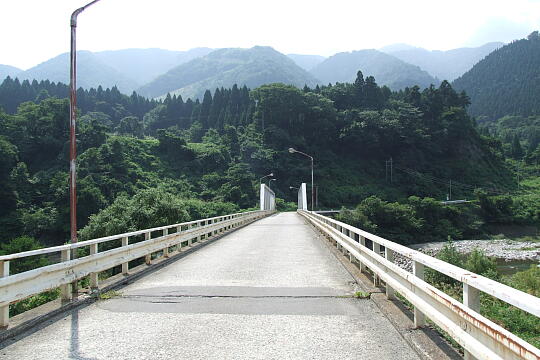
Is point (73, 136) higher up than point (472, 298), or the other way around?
point (73, 136)

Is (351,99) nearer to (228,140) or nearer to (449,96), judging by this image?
(449,96)

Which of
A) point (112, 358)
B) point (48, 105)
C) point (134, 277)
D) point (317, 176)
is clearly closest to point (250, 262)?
point (134, 277)

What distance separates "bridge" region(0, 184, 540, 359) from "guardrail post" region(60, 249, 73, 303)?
2cm

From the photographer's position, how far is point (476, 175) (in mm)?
114938

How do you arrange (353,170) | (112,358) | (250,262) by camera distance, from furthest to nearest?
(353,170), (250,262), (112,358)

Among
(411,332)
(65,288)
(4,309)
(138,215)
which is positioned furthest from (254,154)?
(411,332)

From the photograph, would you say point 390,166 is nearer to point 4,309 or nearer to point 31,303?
point 31,303

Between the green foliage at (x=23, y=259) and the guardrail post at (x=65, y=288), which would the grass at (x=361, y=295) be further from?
the green foliage at (x=23, y=259)

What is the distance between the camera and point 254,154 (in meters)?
108

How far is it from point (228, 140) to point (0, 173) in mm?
58862

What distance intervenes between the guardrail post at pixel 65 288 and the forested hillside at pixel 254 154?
61.9m

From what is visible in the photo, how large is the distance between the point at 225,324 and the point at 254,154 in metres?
102

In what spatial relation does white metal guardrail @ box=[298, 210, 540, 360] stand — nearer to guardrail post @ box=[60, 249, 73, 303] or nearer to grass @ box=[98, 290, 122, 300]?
grass @ box=[98, 290, 122, 300]

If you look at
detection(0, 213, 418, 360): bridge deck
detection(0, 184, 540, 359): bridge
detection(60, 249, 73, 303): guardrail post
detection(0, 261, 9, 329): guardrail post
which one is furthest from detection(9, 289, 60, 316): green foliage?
detection(0, 261, 9, 329): guardrail post
